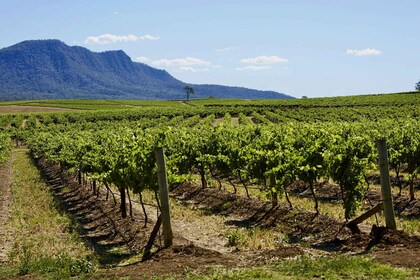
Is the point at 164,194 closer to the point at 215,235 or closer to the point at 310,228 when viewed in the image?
the point at 215,235

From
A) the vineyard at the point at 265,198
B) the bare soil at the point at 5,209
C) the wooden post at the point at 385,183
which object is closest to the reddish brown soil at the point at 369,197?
the vineyard at the point at 265,198

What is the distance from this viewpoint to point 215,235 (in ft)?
54.1

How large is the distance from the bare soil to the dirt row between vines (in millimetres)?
2841

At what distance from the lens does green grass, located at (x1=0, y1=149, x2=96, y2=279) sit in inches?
434

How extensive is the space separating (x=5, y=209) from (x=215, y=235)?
1227 centimetres

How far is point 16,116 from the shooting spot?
100438 mm

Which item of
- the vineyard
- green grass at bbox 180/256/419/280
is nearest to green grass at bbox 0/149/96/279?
the vineyard

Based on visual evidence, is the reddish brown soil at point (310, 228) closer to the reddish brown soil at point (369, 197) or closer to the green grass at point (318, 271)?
the reddish brown soil at point (369, 197)

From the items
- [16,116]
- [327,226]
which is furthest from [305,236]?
[16,116]

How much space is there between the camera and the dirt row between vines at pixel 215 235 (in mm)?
10820

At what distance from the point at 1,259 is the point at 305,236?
9.91 meters

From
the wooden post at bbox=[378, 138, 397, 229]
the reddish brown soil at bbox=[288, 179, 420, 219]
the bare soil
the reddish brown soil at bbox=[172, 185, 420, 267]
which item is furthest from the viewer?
the reddish brown soil at bbox=[288, 179, 420, 219]

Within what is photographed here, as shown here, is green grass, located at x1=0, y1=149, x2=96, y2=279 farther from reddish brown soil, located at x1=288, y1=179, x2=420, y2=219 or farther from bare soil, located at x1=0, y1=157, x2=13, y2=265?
reddish brown soil, located at x1=288, y1=179, x2=420, y2=219

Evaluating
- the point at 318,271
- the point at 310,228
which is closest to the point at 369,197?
the point at 310,228
